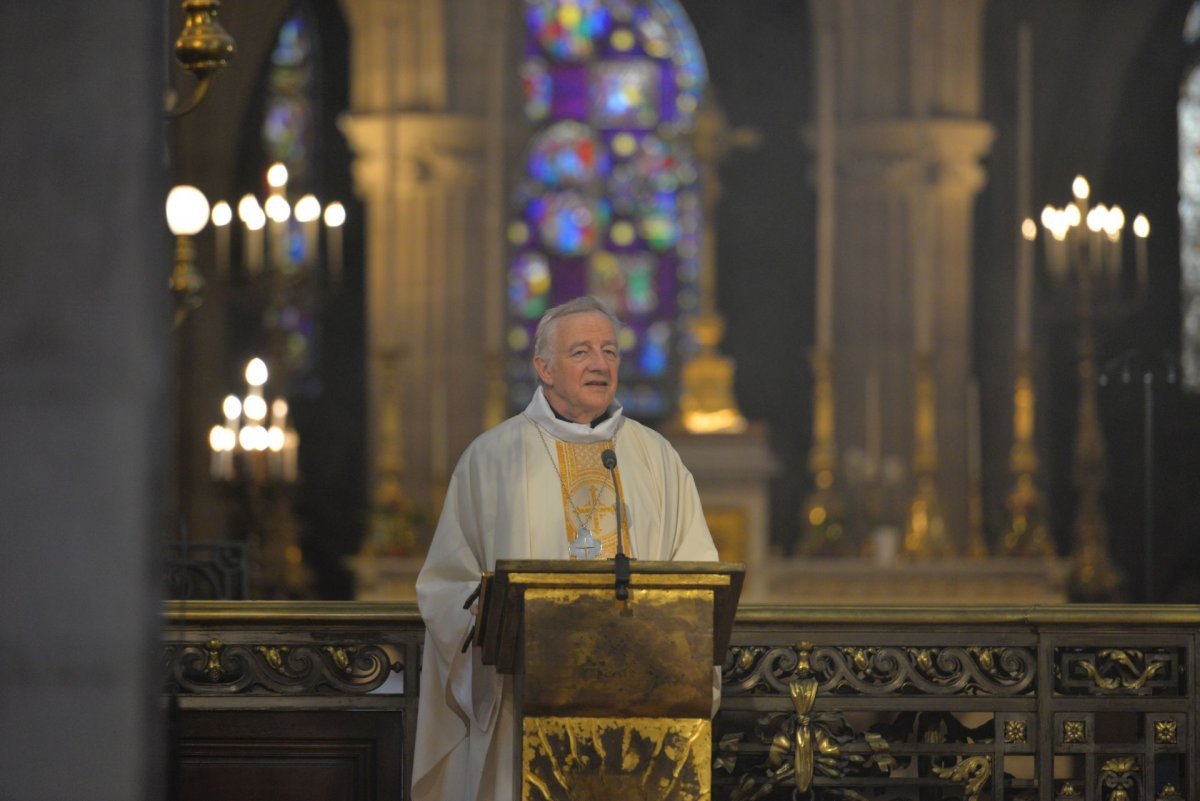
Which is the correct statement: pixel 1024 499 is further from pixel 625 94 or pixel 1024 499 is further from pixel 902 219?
pixel 625 94

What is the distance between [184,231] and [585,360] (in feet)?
9.82

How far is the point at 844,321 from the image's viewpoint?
16656mm

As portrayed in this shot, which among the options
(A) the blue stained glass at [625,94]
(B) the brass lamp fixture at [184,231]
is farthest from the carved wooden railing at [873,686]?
(A) the blue stained glass at [625,94]

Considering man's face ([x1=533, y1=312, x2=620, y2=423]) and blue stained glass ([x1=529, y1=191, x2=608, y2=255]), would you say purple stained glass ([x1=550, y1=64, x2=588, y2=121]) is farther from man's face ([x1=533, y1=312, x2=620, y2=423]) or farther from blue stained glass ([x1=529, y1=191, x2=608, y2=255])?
man's face ([x1=533, y1=312, x2=620, y2=423])

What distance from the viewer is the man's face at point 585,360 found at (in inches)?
199

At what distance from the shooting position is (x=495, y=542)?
5.20 metres

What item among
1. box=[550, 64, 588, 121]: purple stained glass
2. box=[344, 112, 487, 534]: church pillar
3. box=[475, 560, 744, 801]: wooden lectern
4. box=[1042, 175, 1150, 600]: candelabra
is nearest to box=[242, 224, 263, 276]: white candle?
box=[344, 112, 487, 534]: church pillar

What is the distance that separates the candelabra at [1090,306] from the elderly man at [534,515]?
28.8 feet

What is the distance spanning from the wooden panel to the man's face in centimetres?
124

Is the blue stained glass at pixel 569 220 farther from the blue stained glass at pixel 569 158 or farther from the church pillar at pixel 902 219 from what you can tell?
the church pillar at pixel 902 219

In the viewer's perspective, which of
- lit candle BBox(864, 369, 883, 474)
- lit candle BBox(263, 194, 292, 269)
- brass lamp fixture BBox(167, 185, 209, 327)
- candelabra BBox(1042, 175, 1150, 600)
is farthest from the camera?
lit candle BBox(864, 369, 883, 474)

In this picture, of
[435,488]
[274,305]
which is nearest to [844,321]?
[435,488]

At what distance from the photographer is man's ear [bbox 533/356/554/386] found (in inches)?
204

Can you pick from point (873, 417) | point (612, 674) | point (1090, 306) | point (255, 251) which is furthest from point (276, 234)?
point (612, 674)
